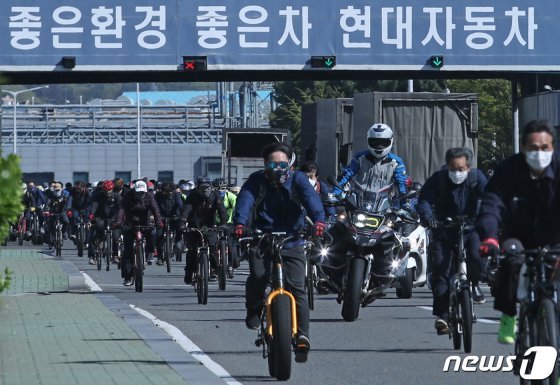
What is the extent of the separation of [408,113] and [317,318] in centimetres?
1356

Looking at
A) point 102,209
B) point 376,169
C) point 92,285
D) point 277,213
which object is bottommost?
point 92,285

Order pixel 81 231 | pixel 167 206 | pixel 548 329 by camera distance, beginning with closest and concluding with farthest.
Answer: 1. pixel 548 329
2. pixel 167 206
3. pixel 81 231

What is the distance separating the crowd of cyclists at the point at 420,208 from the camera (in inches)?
372

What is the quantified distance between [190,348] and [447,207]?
2.40 metres

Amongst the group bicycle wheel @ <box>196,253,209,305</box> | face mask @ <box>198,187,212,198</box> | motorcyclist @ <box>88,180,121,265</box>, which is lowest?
bicycle wheel @ <box>196,253,209,305</box>

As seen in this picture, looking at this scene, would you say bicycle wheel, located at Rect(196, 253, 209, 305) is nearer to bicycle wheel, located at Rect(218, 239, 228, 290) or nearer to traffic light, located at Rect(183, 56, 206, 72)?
bicycle wheel, located at Rect(218, 239, 228, 290)

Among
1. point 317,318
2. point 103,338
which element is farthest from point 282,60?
point 103,338

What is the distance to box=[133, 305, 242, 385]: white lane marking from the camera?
11641 mm

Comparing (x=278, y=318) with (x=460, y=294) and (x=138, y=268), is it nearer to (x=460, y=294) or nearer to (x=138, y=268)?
(x=460, y=294)

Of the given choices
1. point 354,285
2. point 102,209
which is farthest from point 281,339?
point 102,209

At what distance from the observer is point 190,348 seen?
45.4 feet

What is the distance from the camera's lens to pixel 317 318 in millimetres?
17547

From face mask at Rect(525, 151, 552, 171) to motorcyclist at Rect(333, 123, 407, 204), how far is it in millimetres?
7779

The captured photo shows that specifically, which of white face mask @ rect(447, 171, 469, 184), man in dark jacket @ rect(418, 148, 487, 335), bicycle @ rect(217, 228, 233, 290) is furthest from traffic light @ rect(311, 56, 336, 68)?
white face mask @ rect(447, 171, 469, 184)
